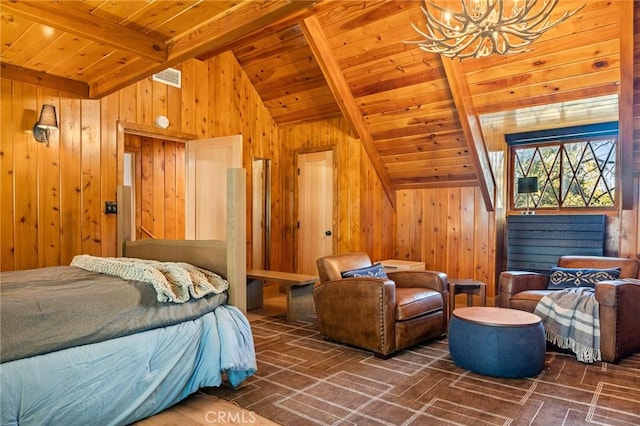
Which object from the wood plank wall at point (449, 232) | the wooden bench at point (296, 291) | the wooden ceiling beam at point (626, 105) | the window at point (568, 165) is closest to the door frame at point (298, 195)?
the wood plank wall at point (449, 232)

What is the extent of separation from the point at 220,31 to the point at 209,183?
7.57ft

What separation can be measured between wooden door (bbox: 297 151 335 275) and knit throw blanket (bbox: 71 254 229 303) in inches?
117

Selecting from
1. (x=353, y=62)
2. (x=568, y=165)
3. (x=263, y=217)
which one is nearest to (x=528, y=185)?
(x=568, y=165)

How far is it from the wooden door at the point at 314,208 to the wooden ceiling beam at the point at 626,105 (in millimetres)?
3080

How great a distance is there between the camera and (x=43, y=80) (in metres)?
3.53

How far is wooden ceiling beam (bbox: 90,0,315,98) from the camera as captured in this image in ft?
7.35

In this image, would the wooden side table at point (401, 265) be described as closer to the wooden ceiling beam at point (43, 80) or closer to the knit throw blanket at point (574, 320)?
the knit throw blanket at point (574, 320)

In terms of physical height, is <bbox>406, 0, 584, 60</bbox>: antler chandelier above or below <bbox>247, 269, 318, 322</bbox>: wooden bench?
above

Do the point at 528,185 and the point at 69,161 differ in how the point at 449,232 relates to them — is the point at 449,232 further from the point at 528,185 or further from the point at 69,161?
the point at 69,161

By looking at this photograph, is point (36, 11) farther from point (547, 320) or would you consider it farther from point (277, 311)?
point (547, 320)

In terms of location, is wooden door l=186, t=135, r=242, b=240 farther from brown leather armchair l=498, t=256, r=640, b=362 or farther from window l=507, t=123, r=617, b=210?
window l=507, t=123, r=617, b=210

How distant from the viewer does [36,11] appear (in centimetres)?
232

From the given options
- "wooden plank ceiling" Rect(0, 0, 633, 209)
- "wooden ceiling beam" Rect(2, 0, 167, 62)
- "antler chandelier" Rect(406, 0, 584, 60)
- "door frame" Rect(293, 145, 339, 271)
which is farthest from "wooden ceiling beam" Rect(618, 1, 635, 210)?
"wooden ceiling beam" Rect(2, 0, 167, 62)

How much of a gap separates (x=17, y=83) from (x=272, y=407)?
331 cm
